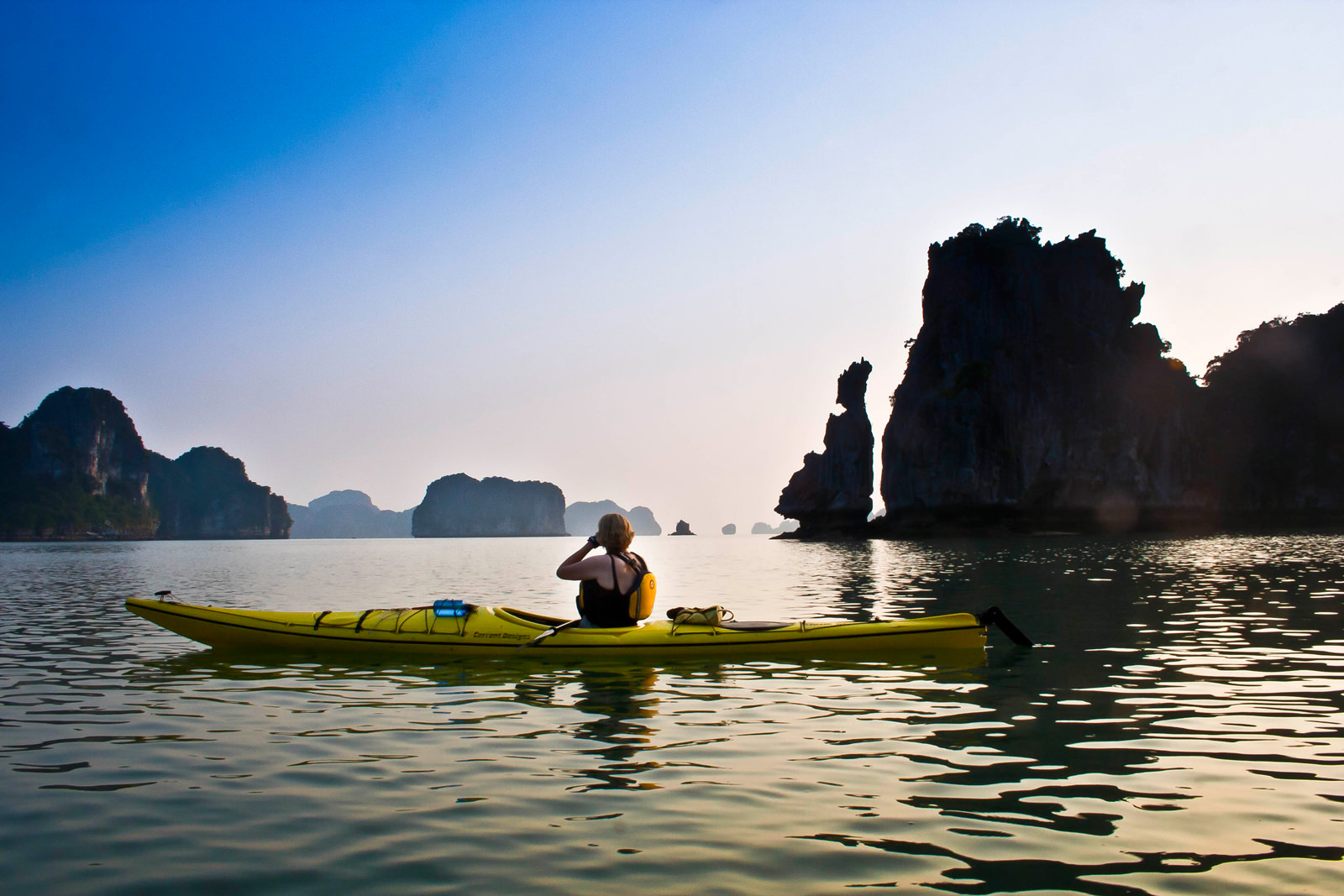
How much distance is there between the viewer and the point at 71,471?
508 ft

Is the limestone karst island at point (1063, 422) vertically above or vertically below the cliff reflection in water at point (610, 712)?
above

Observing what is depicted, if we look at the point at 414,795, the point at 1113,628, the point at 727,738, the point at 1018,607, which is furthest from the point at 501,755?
the point at 1018,607

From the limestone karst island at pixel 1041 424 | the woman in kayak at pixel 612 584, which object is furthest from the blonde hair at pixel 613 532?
the limestone karst island at pixel 1041 424

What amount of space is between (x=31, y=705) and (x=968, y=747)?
848 centimetres

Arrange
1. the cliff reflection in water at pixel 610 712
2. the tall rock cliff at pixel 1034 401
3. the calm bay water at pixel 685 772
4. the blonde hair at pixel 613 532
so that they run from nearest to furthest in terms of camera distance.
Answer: the calm bay water at pixel 685 772
the cliff reflection in water at pixel 610 712
the blonde hair at pixel 613 532
the tall rock cliff at pixel 1034 401

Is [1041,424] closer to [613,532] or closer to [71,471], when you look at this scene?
[613,532]

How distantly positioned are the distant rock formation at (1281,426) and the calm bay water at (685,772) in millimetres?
85575

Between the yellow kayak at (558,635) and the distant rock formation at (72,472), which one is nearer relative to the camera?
the yellow kayak at (558,635)

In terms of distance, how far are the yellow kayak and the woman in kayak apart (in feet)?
0.66

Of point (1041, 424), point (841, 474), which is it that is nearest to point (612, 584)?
point (1041, 424)

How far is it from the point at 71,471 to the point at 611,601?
184 m

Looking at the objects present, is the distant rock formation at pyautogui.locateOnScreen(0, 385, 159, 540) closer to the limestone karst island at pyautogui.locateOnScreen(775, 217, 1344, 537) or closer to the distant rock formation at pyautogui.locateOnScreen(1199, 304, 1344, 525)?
the limestone karst island at pyautogui.locateOnScreen(775, 217, 1344, 537)

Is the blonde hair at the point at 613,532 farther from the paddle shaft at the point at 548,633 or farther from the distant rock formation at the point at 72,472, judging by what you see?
the distant rock formation at the point at 72,472

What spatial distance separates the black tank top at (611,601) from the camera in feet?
31.7
